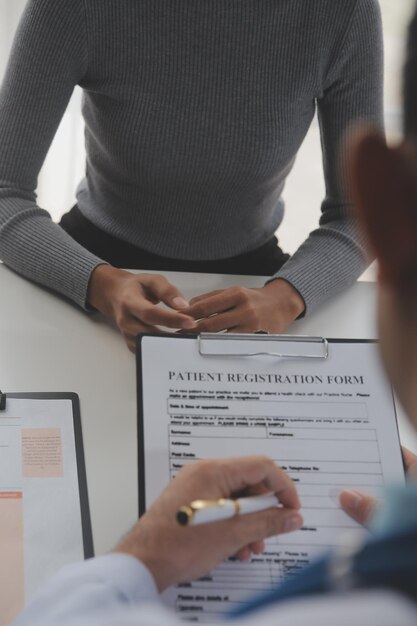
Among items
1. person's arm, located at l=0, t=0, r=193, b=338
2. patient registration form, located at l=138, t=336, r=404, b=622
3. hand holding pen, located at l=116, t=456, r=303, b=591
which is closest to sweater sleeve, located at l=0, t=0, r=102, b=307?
person's arm, located at l=0, t=0, r=193, b=338

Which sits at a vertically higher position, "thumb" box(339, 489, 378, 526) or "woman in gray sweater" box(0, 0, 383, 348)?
"woman in gray sweater" box(0, 0, 383, 348)

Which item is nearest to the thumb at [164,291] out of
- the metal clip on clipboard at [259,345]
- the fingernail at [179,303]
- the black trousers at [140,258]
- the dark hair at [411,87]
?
the fingernail at [179,303]

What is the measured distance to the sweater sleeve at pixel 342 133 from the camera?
998 mm

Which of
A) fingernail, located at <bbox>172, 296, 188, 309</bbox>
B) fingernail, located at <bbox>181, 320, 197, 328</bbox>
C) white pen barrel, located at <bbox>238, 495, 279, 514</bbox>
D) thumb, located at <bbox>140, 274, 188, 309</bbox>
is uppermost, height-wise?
thumb, located at <bbox>140, 274, 188, 309</bbox>

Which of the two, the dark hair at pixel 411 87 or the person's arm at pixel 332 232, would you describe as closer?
the dark hair at pixel 411 87

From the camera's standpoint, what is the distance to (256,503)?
587mm

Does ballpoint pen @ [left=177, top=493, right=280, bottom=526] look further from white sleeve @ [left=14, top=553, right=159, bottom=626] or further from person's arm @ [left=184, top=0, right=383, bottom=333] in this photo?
person's arm @ [left=184, top=0, right=383, bottom=333]

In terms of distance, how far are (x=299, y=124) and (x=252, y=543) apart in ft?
2.26

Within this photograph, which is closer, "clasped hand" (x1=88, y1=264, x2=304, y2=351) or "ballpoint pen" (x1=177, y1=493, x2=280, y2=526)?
"ballpoint pen" (x1=177, y1=493, x2=280, y2=526)

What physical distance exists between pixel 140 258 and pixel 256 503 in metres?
0.65

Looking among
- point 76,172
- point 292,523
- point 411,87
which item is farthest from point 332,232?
point 76,172

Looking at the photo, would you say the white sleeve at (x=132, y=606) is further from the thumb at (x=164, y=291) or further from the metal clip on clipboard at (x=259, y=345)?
the thumb at (x=164, y=291)

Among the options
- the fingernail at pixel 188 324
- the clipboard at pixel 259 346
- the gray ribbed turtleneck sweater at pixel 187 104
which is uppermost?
the gray ribbed turtleneck sweater at pixel 187 104

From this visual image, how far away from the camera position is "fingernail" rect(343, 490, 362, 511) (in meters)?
0.64
